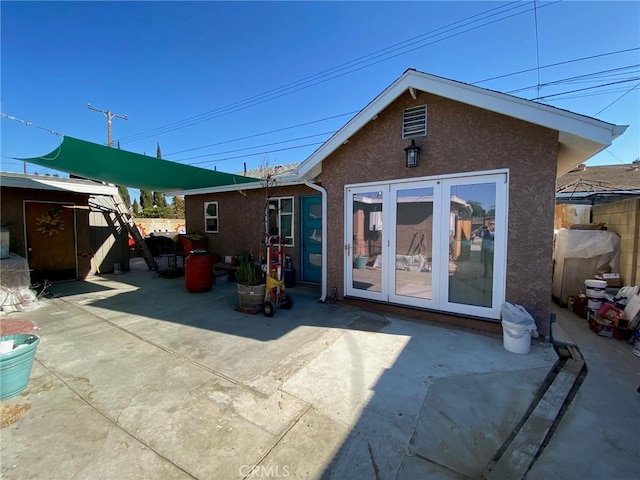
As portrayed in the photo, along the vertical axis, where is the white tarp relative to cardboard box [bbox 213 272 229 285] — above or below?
above

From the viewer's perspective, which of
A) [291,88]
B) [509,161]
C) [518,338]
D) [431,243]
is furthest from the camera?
[291,88]

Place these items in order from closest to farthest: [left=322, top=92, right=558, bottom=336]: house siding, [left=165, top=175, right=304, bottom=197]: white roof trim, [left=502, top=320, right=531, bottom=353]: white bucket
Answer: [left=502, top=320, right=531, bottom=353]: white bucket, [left=322, top=92, right=558, bottom=336]: house siding, [left=165, top=175, right=304, bottom=197]: white roof trim

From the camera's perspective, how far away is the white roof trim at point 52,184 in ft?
23.6

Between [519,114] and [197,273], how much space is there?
7394mm

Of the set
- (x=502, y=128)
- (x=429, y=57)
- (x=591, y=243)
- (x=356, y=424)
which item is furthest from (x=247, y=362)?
(x=429, y=57)

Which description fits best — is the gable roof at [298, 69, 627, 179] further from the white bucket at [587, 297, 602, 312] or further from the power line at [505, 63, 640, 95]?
the power line at [505, 63, 640, 95]

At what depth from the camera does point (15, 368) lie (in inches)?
111

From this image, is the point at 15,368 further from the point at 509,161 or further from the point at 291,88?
the point at 291,88

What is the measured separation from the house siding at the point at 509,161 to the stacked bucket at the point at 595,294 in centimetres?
196

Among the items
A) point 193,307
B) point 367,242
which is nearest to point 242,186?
point 193,307

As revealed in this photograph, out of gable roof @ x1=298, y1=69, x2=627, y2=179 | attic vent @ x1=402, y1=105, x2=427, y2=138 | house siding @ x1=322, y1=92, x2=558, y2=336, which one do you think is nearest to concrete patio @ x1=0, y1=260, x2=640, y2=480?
house siding @ x1=322, y1=92, x2=558, y2=336

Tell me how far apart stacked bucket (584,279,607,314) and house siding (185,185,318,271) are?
6238 mm

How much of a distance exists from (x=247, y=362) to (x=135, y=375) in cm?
132

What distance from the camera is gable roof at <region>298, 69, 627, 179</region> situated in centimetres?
368
